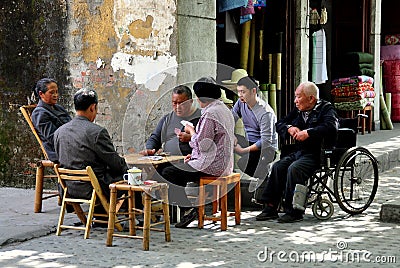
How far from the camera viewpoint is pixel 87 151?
641 cm

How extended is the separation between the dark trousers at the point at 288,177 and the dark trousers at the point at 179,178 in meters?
0.82

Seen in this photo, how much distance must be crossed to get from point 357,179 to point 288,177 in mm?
877

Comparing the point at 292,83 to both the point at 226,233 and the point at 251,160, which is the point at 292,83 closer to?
the point at 251,160

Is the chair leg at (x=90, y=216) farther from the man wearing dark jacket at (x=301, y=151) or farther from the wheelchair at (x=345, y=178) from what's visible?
the wheelchair at (x=345, y=178)

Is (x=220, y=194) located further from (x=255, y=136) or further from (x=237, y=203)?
(x=255, y=136)

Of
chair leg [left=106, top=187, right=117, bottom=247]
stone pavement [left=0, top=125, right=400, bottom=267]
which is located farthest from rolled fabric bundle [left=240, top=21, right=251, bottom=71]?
chair leg [left=106, top=187, right=117, bottom=247]

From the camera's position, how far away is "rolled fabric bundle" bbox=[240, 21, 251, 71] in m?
10.5

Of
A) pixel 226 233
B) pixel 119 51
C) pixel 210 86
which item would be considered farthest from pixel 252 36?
pixel 226 233

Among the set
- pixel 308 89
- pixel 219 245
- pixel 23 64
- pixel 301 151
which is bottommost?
pixel 219 245

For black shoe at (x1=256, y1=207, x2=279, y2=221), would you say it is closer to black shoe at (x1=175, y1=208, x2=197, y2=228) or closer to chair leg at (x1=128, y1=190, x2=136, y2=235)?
black shoe at (x1=175, y1=208, x2=197, y2=228)

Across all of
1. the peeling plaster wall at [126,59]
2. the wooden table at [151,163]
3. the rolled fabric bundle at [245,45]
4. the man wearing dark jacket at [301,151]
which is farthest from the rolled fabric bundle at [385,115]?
the wooden table at [151,163]

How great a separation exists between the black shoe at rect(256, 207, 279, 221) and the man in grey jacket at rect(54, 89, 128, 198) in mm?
1541

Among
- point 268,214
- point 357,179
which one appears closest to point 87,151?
point 268,214

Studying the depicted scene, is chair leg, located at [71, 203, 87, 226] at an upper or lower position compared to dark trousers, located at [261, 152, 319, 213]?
lower
